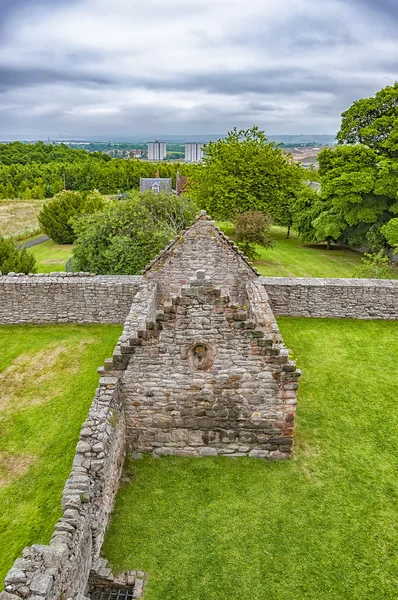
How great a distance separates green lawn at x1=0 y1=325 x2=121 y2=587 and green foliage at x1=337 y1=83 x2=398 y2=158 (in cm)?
2032

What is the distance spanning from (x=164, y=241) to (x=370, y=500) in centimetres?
1345

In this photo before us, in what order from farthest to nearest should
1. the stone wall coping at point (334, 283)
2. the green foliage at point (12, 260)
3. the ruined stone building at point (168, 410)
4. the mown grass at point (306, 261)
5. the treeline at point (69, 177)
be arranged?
the treeline at point (69, 177) < the mown grass at point (306, 261) < the green foliage at point (12, 260) < the stone wall coping at point (334, 283) < the ruined stone building at point (168, 410)

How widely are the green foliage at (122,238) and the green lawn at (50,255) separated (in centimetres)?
Answer: 659

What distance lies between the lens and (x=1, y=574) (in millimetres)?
6449

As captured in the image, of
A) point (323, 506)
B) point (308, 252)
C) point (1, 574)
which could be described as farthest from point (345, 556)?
point (308, 252)

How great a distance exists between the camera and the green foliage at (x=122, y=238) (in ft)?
62.3

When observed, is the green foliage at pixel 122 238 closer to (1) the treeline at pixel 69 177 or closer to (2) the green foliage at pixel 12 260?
(2) the green foliage at pixel 12 260

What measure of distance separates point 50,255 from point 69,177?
5323 cm

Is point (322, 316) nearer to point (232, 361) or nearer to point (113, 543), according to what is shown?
point (232, 361)

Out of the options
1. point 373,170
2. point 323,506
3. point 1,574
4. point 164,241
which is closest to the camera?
point 1,574

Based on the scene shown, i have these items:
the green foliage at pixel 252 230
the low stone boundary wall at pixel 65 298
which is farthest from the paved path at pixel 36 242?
the low stone boundary wall at pixel 65 298

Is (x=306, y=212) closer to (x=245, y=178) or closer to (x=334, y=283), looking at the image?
Result: (x=245, y=178)

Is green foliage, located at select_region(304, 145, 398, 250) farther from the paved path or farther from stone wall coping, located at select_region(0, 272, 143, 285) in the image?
the paved path

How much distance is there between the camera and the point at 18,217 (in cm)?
4662
